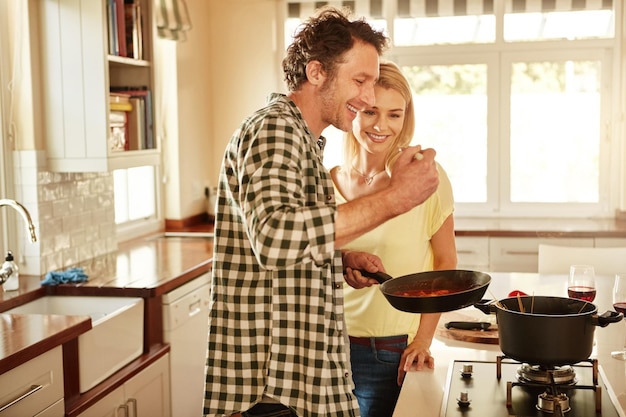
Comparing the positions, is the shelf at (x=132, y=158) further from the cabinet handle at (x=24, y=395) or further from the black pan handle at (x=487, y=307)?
the black pan handle at (x=487, y=307)

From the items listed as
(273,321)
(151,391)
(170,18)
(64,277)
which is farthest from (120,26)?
(273,321)

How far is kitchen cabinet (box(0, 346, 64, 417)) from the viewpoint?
7.04ft

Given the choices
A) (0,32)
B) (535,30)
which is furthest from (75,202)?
(535,30)

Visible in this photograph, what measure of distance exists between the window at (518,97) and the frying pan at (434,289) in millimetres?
3473

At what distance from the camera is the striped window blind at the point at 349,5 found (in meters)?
5.17

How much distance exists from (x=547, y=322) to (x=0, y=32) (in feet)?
8.66

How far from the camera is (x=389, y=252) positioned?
6.91 ft

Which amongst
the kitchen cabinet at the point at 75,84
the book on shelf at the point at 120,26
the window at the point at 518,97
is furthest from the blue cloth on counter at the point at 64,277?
the window at the point at 518,97

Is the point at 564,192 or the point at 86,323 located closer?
the point at 86,323

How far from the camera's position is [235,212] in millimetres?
1581

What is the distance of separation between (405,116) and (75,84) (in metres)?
1.78

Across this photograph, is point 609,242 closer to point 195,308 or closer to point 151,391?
point 195,308

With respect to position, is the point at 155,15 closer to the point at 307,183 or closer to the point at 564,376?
the point at 307,183

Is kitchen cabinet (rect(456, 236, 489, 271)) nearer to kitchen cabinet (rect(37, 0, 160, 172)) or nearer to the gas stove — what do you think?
kitchen cabinet (rect(37, 0, 160, 172))
